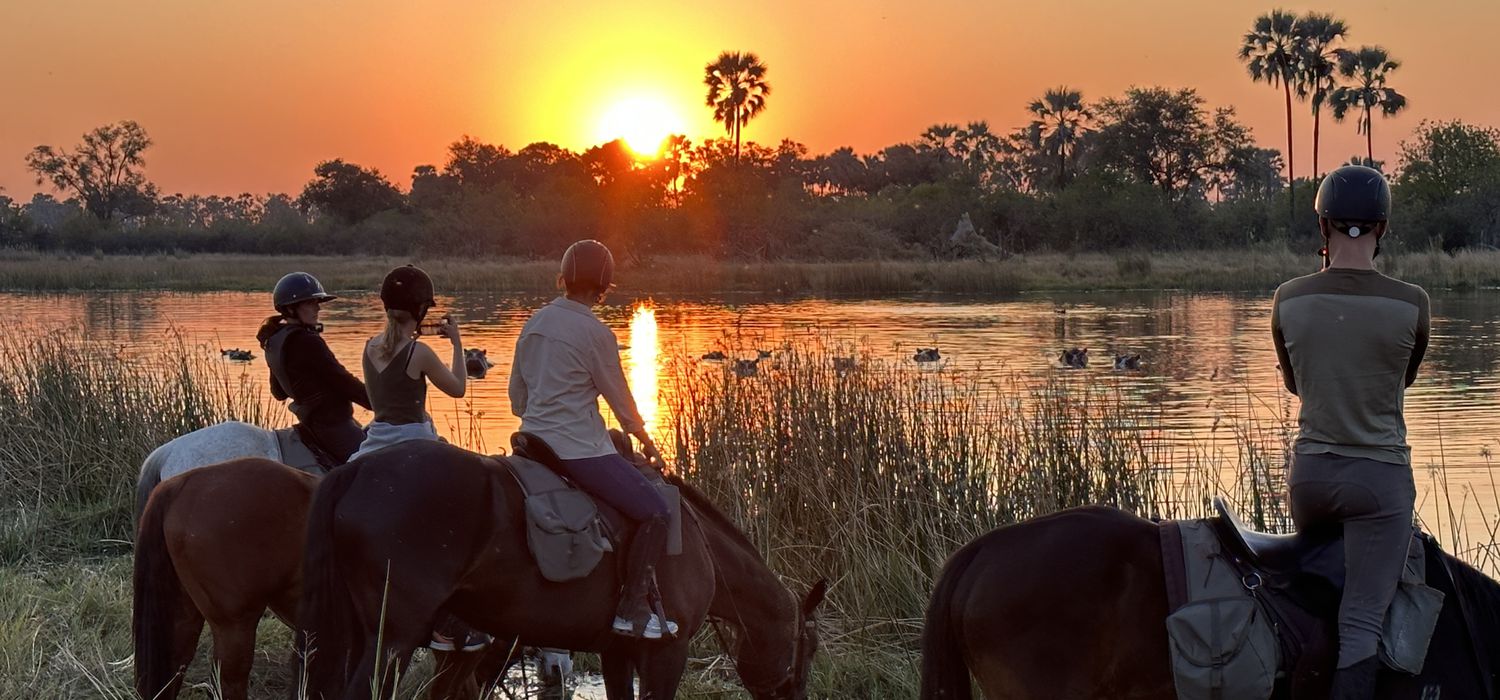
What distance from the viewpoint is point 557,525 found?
4.50 m

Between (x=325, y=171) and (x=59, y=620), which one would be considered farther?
(x=325, y=171)

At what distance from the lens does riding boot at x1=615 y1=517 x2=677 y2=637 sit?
15.4ft

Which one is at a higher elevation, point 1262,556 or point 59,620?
point 1262,556

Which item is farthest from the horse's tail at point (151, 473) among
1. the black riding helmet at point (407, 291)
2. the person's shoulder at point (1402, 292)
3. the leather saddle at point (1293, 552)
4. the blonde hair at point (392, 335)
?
the person's shoulder at point (1402, 292)

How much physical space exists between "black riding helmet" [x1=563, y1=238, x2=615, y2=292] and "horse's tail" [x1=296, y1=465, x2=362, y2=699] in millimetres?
1013

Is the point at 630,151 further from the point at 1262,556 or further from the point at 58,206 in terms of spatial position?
the point at 58,206

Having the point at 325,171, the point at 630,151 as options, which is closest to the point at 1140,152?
the point at 630,151

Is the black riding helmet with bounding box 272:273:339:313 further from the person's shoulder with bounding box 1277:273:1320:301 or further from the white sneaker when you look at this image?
the person's shoulder with bounding box 1277:273:1320:301

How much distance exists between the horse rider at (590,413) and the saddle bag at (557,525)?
0.09 metres

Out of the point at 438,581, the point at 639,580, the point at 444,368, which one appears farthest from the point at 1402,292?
the point at 444,368

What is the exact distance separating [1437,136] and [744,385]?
5360 cm

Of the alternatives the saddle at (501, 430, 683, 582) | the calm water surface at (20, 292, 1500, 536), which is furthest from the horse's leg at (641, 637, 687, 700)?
the calm water surface at (20, 292, 1500, 536)

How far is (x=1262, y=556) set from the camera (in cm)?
394

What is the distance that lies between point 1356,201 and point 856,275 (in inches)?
1419
